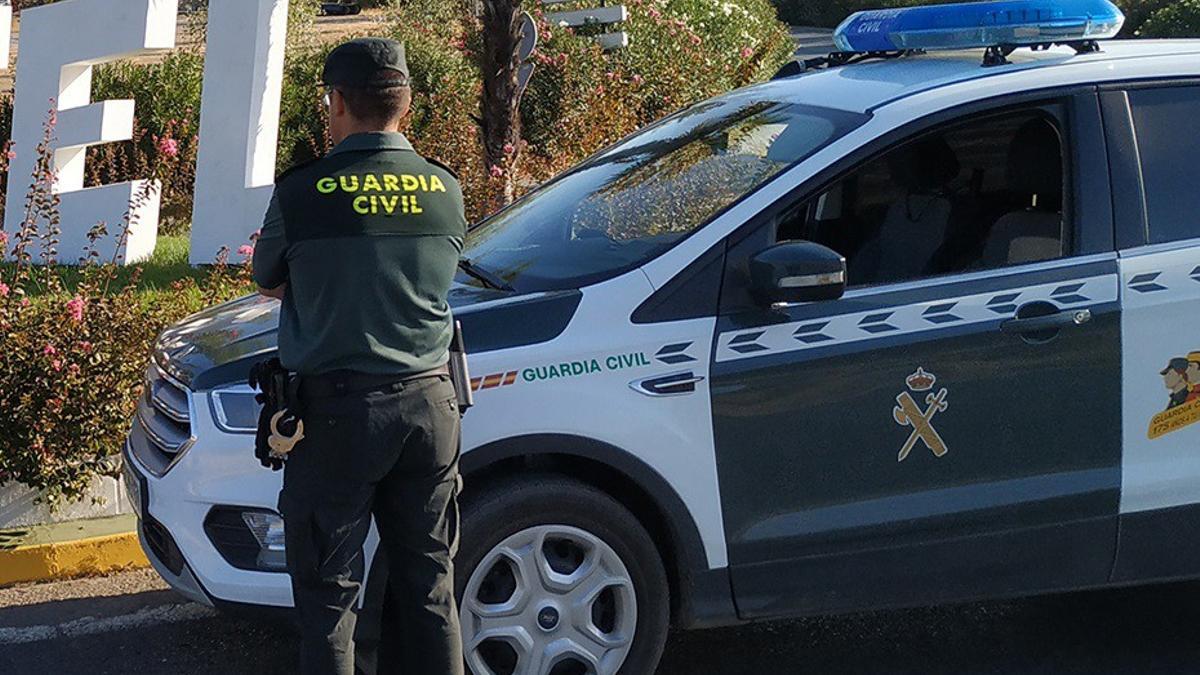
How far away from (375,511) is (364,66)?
1.06m

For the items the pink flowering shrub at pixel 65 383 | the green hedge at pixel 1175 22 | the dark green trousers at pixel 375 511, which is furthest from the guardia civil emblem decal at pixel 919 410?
the green hedge at pixel 1175 22

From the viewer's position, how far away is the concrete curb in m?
5.75

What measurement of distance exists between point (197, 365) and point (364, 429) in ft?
3.23

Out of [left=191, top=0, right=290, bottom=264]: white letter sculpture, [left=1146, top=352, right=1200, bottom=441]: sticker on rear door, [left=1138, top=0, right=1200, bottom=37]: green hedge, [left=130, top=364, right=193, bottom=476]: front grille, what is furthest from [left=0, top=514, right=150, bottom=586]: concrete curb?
[left=1138, top=0, right=1200, bottom=37]: green hedge

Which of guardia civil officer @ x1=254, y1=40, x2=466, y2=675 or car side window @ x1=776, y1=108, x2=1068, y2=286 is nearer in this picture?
guardia civil officer @ x1=254, y1=40, x2=466, y2=675

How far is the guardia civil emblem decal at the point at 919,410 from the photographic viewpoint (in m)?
4.35

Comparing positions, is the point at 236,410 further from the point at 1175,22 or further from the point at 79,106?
the point at 1175,22

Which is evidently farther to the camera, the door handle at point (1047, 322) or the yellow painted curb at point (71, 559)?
the yellow painted curb at point (71, 559)

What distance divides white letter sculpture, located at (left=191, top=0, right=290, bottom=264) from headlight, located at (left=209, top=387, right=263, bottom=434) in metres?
5.72

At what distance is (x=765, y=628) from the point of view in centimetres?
523

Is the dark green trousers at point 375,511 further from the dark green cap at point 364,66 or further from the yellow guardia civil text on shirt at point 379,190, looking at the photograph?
the dark green cap at point 364,66

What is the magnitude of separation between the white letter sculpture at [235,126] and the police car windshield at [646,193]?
4.81 meters

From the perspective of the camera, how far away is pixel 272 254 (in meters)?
3.73

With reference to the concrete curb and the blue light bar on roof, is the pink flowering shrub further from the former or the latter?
the blue light bar on roof
